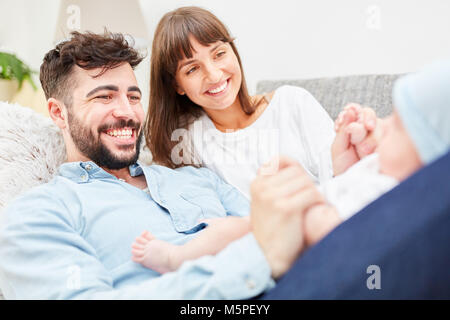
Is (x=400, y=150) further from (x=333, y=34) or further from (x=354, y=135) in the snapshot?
(x=333, y=34)

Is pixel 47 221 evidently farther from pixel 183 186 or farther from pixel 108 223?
pixel 183 186

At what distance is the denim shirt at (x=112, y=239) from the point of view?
621 mm

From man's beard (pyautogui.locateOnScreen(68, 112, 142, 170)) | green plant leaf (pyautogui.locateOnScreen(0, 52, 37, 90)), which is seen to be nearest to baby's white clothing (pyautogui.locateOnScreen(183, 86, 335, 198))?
man's beard (pyautogui.locateOnScreen(68, 112, 142, 170))

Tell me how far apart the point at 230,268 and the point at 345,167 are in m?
0.45

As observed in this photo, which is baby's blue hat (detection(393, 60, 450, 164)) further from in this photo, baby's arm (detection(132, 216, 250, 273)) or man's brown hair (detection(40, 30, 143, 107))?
man's brown hair (detection(40, 30, 143, 107))

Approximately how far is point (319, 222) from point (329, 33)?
166cm

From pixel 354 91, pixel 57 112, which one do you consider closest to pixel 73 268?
pixel 57 112

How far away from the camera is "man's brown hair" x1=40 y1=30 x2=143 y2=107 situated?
1.25 meters

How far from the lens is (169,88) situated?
1551mm

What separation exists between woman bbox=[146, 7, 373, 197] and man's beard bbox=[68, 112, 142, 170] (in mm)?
308

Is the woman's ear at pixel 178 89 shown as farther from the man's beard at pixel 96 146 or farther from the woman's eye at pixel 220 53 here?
the man's beard at pixel 96 146

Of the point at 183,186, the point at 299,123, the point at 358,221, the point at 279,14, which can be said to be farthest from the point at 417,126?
the point at 279,14

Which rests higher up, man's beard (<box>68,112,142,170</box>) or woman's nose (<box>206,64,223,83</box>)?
woman's nose (<box>206,64,223,83</box>)

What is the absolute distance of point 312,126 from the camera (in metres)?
1.39
